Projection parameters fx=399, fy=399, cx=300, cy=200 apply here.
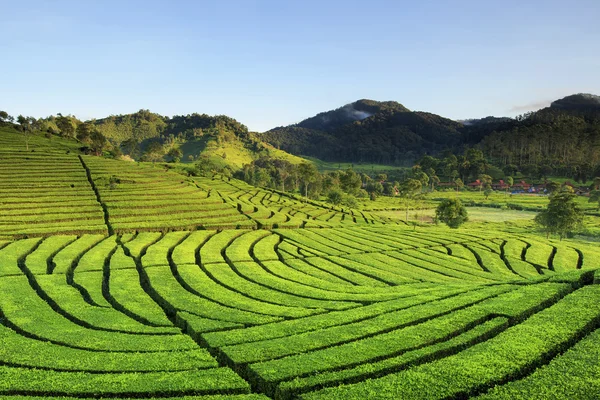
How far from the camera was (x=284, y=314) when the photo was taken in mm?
25797

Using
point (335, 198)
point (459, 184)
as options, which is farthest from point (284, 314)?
point (459, 184)

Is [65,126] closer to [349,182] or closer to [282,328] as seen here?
[349,182]

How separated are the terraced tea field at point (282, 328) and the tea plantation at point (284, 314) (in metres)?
0.09

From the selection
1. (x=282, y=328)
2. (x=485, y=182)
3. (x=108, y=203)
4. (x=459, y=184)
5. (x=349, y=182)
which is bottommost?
(x=282, y=328)

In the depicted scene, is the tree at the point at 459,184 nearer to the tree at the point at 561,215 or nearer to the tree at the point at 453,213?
the tree at the point at 453,213

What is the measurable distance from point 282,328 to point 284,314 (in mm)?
3412

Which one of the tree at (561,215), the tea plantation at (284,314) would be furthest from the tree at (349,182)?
the tea plantation at (284,314)

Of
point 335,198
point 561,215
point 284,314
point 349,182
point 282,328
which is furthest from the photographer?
point 349,182

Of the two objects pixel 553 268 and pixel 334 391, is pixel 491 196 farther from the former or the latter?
pixel 334 391

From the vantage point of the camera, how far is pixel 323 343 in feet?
64.3

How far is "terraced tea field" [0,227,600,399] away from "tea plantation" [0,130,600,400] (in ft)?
0.30

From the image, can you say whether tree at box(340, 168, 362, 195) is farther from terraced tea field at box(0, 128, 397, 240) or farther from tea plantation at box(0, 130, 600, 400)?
tea plantation at box(0, 130, 600, 400)

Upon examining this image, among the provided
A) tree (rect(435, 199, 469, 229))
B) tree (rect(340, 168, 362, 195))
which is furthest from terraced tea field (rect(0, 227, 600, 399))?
tree (rect(340, 168, 362, 195))

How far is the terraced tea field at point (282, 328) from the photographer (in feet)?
50.0
